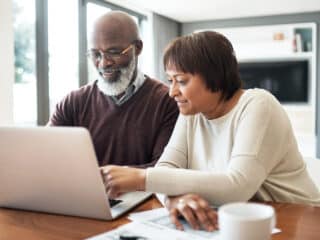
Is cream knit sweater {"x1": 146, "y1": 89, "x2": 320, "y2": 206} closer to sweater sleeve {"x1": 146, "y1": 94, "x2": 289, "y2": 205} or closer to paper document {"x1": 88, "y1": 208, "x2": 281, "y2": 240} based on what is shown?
sweater sleeve {"x1": 146, "y1": 94, "x2": 289, "y2": 205}

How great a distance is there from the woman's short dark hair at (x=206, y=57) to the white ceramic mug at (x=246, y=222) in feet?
1.82

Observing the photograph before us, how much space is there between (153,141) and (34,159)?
30.0 inches

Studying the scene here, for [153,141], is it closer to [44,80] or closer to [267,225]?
[267,225]

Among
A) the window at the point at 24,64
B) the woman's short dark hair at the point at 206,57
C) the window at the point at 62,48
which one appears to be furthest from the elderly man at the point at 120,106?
the window at the point at 62,48

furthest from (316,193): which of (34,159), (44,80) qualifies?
(44,80)

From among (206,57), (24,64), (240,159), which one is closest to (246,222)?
(240,159)

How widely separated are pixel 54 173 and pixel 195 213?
1.10 feet

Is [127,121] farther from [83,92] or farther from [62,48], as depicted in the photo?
[62,48]

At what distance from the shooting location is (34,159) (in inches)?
37.8

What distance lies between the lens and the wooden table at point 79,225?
0.87m

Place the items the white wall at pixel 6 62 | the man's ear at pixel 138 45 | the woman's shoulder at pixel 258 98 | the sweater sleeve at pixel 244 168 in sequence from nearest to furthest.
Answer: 1. the sweater sleeve at pixel 244 168
2. the woman's shoulder at pixel 258 98
3. the man's ear at pixel 138 45
4. the white wall at pixel 6 62

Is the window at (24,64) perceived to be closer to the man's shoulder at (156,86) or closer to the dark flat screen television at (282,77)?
the man's shoulder at (156,86)

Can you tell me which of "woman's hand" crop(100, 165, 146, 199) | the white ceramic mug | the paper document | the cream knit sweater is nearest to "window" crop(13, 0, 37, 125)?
the cream knit sweater

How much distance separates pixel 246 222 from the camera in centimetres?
65
